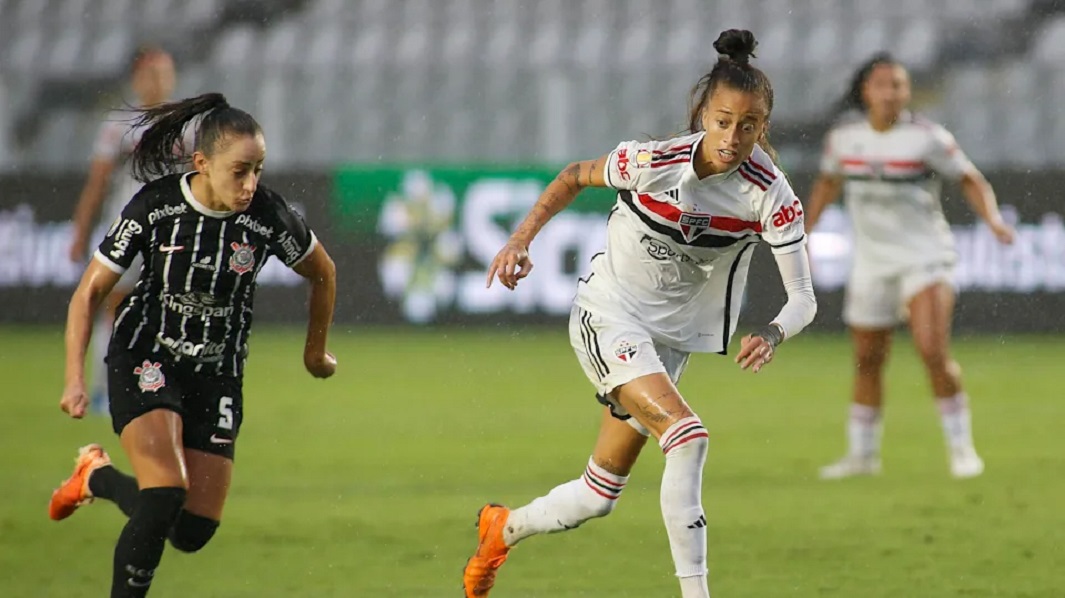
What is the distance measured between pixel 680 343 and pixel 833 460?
171 inches

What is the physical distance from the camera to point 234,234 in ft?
17.5

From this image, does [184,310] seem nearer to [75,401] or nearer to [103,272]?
[103,272]

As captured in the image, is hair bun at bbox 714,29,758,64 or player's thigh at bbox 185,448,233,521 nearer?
hair bun at bbox 714,29,758,64

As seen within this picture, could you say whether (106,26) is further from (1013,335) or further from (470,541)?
(470,541)

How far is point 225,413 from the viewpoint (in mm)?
5500

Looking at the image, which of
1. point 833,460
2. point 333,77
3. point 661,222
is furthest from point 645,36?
point 661,222

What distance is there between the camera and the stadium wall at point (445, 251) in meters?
15.5

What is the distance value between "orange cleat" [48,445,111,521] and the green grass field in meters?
0.29

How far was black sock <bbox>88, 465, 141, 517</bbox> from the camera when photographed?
5.71 metres

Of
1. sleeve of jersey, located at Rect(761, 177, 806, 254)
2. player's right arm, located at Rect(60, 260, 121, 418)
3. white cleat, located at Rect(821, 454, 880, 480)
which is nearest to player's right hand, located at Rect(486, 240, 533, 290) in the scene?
sleeve of jersey, located at Rect(761, 177, 806, 254)

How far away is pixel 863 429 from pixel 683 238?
401cm

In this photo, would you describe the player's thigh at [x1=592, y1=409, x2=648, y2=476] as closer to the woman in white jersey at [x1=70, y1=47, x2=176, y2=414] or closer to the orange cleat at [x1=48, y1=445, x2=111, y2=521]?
the orange cleat at [x1=48, y1=445, x2=111, y2=521]

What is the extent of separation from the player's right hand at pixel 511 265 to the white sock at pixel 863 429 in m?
4.21

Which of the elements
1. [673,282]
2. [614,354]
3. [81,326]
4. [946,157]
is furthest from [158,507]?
[946,157]
